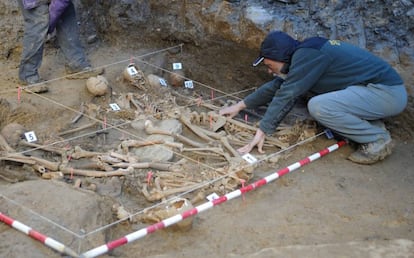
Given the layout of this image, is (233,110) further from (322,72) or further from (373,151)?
(373,151)

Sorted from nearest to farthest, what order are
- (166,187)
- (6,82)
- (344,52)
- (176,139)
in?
(166,187) < (344,52) < (176,139) < (6,82)

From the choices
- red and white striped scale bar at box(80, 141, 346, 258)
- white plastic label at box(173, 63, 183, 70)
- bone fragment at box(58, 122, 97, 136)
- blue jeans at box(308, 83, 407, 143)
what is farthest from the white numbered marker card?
blue jeans at box(308, 83, 407, 143)

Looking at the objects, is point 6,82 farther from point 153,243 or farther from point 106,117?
point 153,243

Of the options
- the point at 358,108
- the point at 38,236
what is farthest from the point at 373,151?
the point at 38,236

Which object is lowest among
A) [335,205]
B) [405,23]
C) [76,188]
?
[335,205]

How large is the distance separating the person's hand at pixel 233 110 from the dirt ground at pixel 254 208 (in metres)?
0.69

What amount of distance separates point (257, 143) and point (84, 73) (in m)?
2.07

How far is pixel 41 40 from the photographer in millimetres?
5410

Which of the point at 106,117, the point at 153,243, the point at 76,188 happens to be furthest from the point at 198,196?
the point at 106,117

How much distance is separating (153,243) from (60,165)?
119cm

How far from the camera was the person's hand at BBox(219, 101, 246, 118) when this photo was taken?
5309 mm

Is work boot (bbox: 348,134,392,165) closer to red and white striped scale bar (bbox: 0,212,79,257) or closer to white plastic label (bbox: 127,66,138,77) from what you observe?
white plastic label (bbox: 127,66,138,77)

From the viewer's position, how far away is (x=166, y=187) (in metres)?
4.30

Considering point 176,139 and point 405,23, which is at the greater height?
point 405,23
